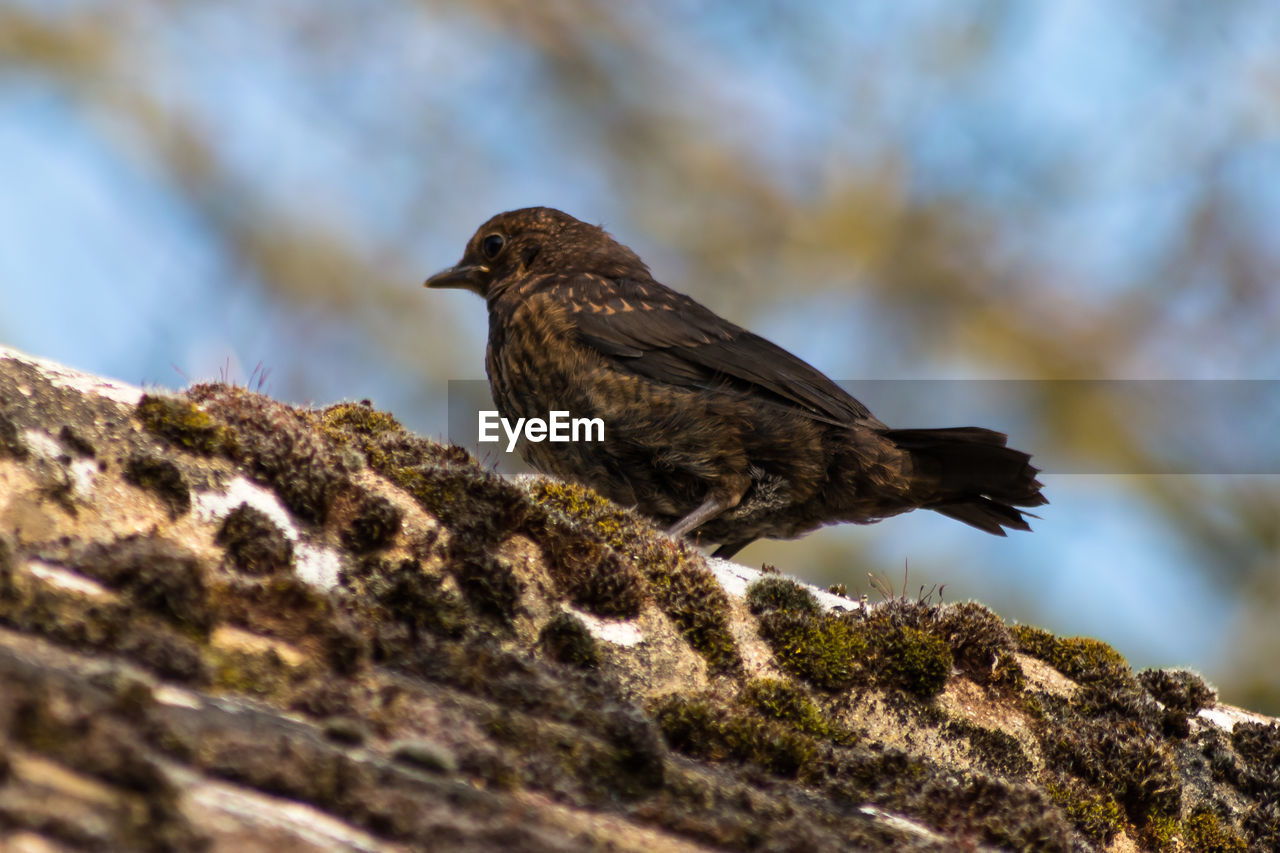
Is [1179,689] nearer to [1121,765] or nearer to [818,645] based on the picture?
[1121,765]

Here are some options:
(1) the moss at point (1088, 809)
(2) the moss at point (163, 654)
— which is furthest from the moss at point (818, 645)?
(2) the moss at point (163, 654)

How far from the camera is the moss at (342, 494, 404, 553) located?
11.3ft

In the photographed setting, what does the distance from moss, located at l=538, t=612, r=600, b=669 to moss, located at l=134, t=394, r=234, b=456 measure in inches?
42.7

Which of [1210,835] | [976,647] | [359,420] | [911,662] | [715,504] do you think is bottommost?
[1210,835]

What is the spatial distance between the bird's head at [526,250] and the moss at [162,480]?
170 inches

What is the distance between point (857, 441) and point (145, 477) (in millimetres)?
3914

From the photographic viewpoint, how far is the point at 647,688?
11.4 ft

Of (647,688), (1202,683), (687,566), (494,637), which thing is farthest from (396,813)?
(1202,683)

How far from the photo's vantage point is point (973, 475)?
6.22 meters

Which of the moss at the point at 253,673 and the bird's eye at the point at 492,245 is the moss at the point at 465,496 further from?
the bird's eye at the point at 492,245

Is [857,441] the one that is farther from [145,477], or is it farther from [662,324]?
[145,477]

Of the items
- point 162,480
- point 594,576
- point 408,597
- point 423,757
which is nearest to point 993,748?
point 594,576

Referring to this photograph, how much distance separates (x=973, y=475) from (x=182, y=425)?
414 cm

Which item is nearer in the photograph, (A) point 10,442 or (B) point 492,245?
(A) point 10,442
